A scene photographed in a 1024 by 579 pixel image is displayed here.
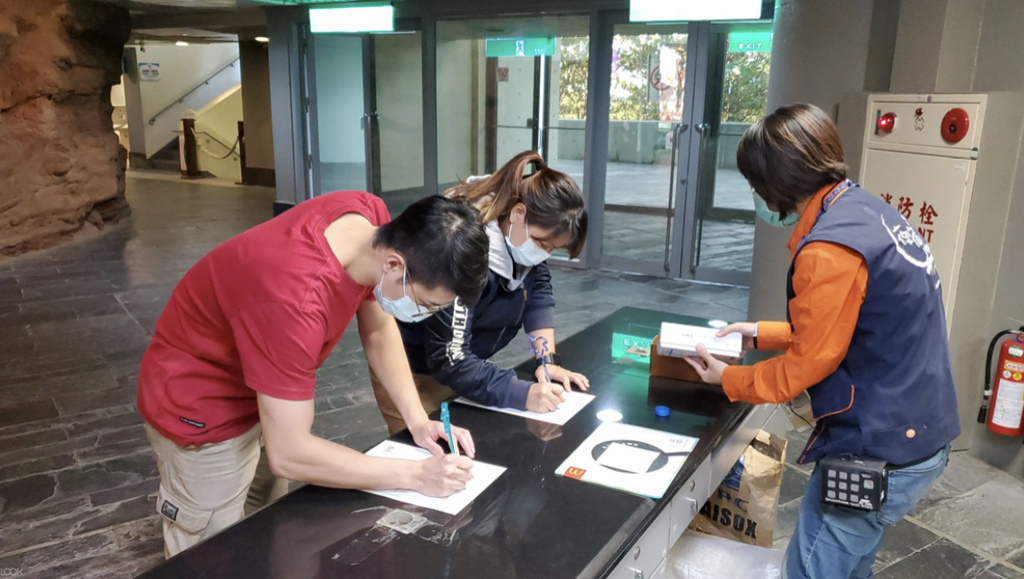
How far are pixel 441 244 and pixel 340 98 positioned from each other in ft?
25.2

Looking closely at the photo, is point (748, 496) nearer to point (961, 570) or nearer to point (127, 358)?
point (961, 570)

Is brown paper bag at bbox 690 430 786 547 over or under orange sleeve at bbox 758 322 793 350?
under

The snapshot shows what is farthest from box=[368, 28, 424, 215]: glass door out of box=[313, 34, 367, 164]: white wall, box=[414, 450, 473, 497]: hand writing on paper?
box=[414, 450, 473, 497]: hand writing on paper

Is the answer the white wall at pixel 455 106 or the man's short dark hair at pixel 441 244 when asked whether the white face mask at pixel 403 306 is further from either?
the white wall at pixel 455 106

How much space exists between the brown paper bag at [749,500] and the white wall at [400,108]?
6159mm

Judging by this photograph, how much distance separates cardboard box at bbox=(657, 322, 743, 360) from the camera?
6.52ft

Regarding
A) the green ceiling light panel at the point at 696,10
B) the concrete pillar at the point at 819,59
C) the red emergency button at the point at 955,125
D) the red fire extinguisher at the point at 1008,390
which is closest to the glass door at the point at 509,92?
the green ceiling light panel at the point at 696,10

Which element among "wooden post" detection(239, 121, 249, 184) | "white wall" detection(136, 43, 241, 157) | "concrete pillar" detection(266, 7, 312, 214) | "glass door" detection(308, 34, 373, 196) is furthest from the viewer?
"white wall" detection(136, 43, 241, 157)

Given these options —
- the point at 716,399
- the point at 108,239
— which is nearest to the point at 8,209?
the point at 108,239

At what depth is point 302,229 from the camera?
1.40 metres

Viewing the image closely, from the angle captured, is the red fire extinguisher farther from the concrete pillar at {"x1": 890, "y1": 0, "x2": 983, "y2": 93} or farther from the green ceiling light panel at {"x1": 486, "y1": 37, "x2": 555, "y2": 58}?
the green ceiling light panel at {"x1": 486, "y1": 37, "x2": 555, "y2": 58}

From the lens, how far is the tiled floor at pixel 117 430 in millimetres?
2564

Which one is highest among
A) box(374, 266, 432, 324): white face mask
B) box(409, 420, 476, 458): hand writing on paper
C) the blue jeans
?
box(374, 266, 432, 324): white face mask

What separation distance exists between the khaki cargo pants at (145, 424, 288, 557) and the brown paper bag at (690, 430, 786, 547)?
1.28 m
